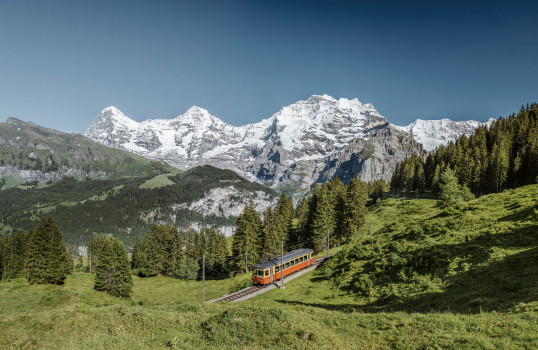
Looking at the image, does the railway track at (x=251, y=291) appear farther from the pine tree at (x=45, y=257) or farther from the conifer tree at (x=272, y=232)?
the pine tree at (x=45, y=257)

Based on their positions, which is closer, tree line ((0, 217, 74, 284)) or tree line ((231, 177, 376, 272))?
tree line ((0, 217, 74, 284))

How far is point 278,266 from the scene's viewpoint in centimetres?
4334

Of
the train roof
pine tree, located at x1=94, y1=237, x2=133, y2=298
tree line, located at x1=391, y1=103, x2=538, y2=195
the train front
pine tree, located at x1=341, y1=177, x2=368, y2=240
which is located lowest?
pine tree, located at x1=94, y1=237, x2=133, y2=298

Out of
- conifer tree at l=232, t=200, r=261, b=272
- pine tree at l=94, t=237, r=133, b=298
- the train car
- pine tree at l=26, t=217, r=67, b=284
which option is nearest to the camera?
the train car

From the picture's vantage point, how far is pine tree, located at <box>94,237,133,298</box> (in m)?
54.9

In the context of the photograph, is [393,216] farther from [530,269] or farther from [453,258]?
[530,269]

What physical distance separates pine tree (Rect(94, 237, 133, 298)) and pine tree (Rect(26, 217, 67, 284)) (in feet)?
27.0

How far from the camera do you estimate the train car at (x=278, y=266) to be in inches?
1633

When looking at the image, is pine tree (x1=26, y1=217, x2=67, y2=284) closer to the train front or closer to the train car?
the train car

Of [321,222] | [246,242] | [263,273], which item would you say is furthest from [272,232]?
[263,273]

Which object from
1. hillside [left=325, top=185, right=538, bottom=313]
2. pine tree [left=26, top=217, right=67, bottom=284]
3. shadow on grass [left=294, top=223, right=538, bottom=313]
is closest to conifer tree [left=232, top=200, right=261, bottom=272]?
hillside [left=325, top=185, right=538, bottom=313]

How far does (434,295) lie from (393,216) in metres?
46.9

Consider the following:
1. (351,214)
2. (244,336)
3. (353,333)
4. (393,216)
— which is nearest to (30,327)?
(244,336)

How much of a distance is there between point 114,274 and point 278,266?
37164 mm
